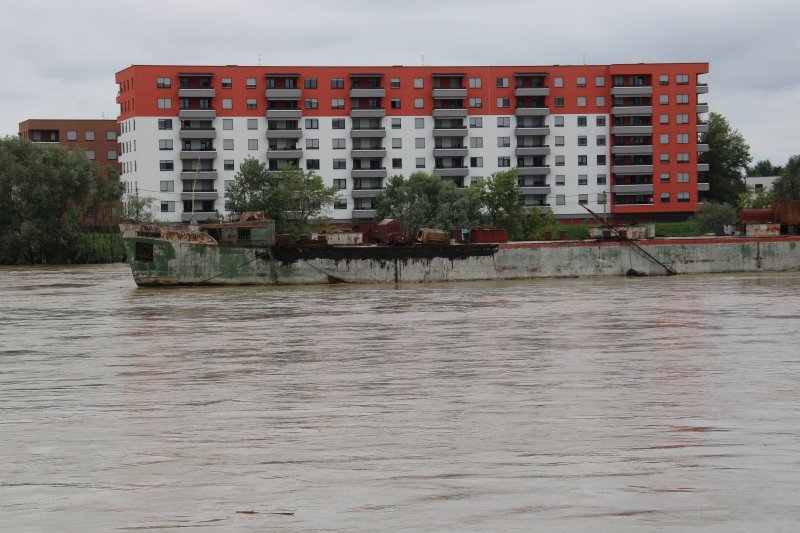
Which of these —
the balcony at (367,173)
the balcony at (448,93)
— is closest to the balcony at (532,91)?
the balcony at (448,93)

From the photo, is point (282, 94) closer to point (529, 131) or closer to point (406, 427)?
point (529, 131)

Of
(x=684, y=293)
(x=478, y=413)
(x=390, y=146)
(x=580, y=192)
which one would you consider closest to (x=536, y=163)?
(x=580, y=192)

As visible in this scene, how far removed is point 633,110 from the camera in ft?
427

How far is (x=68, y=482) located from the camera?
35.0 ft

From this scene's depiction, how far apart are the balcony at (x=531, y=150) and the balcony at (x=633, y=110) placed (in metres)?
9.84

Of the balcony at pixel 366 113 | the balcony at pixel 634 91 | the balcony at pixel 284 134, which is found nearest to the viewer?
the balcony at pixel 284 134

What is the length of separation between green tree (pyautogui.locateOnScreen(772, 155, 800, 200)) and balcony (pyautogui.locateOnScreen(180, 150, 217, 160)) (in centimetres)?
6785

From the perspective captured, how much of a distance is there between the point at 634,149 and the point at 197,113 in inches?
2151

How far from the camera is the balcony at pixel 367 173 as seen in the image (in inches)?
4995

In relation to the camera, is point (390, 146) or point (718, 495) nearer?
point (718, 495)

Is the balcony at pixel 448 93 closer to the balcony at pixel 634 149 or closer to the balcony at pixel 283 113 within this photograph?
the balcony at pixel 283 113

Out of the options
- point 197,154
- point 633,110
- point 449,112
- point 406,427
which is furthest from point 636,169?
point 406,427

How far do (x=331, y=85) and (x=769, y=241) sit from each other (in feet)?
234

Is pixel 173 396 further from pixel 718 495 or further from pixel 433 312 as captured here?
pixel 433 312
